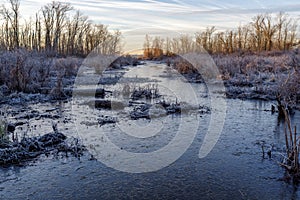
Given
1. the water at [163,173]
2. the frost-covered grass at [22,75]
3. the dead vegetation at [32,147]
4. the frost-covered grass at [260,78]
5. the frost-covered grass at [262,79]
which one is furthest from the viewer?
the frost-covered grass at [22,75]

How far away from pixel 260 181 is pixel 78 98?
34.8ft

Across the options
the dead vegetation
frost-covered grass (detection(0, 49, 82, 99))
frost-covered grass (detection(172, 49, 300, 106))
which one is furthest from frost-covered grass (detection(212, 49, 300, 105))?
frost-covered grass (detection(0, 49, 82, 99))

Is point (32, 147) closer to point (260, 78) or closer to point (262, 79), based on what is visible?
point (260, 78)

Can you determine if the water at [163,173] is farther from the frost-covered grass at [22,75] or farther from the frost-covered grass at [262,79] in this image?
the frost-covered grass at [22,75]

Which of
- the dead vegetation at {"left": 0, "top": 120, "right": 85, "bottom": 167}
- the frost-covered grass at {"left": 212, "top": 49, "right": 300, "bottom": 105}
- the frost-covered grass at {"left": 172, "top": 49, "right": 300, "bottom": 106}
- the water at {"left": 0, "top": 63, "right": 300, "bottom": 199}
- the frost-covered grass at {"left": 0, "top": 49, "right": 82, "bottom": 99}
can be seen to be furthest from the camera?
the frost-covered grass at {"left": 0, "top": 49, "right": 82, "bottom": 99}

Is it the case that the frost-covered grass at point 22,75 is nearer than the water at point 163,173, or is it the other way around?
the water at point 163,173

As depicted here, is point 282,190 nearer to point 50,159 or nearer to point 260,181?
point 260,181

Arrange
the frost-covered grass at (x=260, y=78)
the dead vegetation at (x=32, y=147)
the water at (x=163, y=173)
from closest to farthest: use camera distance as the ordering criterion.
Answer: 1. the water at (x=163, y=173)
2. the dead vegetation at (x=32, y=147)
3. the frost-covered grass at (x=260, y=78)

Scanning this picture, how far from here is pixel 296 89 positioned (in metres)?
13.1

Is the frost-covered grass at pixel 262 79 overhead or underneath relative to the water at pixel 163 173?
overhead

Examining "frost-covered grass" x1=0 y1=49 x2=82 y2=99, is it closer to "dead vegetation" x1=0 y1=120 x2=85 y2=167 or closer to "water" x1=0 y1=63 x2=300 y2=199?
"water" x1=0 y1=63 x2=300 y2=199

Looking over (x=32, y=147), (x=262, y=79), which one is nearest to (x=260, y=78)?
(x=262, y=79)

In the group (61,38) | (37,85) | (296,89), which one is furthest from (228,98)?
(61,38)

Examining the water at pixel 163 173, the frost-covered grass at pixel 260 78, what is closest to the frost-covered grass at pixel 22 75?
the water at pixel 163 173
